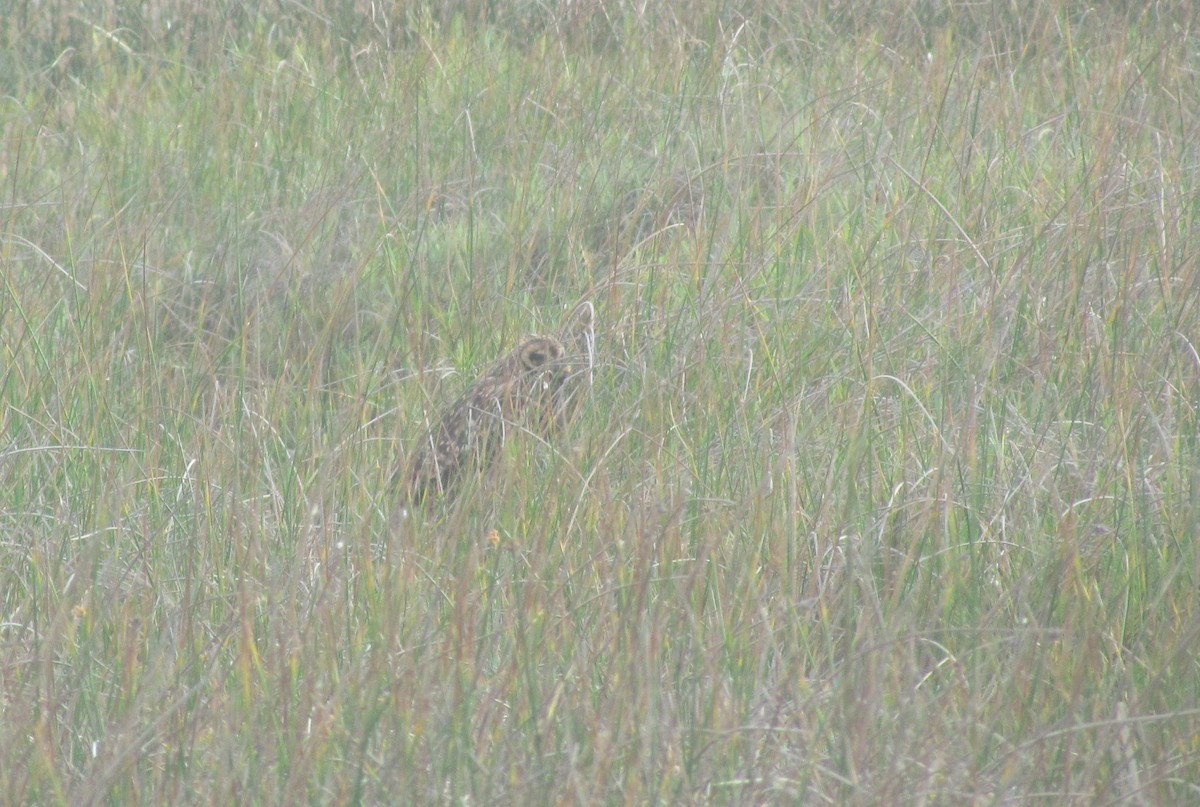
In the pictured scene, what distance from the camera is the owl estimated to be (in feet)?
8.11

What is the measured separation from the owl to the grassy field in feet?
0.20

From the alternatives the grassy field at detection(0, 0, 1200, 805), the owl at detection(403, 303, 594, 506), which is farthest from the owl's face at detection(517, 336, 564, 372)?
the grassy field at detection(0, 0, 1200, 805)

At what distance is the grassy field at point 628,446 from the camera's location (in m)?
1.63

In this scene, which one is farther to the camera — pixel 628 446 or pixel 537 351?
pixel 537 351

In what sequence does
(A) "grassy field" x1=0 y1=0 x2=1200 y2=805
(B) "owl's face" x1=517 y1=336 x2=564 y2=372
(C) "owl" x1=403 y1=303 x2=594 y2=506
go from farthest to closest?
(B) "owl's face" x1=517 y1=336 x2=564 y2=372 < (C) "owl" x1=403 y1=303 x2=594 y2=506 < (A) "grassy field" x1=0 y1=0 x2=1200 y2=805

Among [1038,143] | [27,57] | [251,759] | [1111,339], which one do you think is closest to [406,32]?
[27,57]

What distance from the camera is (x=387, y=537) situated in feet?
7.00

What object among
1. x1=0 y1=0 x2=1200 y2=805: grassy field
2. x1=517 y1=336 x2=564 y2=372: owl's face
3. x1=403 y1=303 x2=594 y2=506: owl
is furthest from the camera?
x1=517 y1=336 x2=564 y2=372: owl's face

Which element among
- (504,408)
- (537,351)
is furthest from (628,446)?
(537,351)

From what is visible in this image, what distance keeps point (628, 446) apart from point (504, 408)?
0.30 meters

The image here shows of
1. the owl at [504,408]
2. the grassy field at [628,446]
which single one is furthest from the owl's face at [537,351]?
the grassy field at [628,446]

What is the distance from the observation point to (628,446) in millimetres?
2426

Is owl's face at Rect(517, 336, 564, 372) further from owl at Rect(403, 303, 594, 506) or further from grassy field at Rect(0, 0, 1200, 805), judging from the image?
grassy field at Rect(0, 0, 1200, 805)

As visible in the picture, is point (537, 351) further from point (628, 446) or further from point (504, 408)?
point (628, 446)
